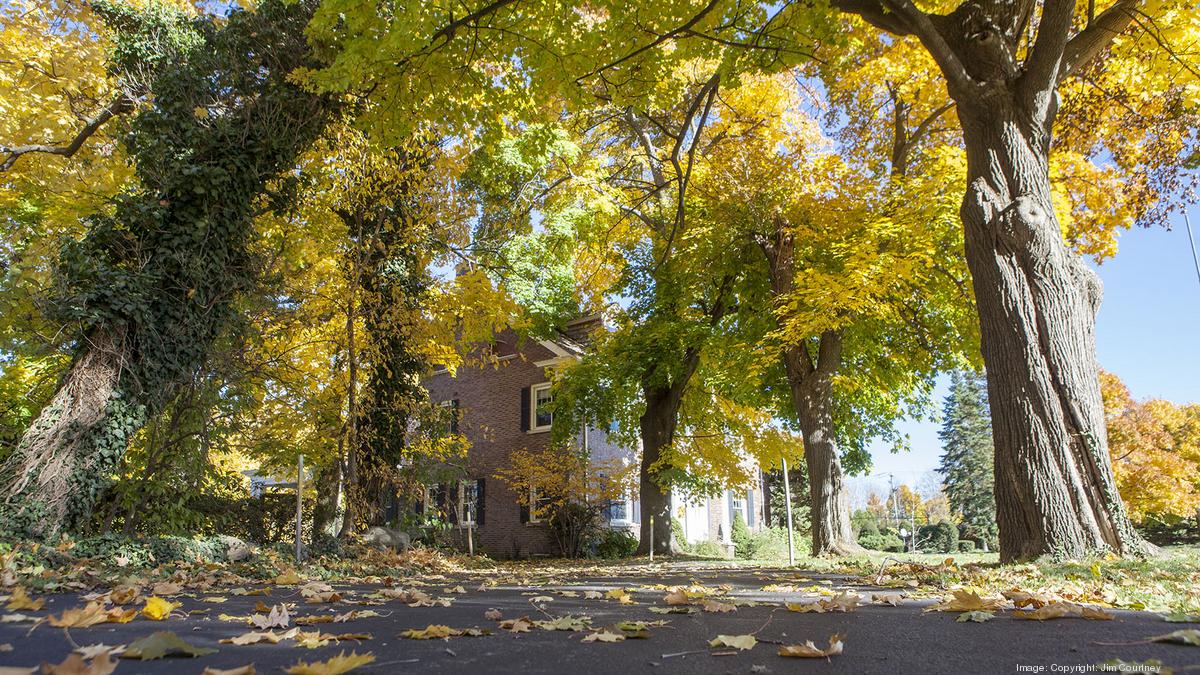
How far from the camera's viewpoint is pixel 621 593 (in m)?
5.07

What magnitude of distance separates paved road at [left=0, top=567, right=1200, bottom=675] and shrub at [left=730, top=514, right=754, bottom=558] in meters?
23.6

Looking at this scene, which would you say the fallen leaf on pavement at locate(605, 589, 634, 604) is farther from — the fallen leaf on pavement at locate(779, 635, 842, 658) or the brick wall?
the brick wall

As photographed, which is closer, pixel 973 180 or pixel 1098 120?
pixel 973 180

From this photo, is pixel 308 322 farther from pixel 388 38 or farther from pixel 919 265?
pixel 919 265

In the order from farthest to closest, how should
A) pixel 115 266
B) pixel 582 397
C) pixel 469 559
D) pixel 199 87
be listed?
pixel 582 397 → pixel 469 559 → pixel 199 87 → pixel 115 266

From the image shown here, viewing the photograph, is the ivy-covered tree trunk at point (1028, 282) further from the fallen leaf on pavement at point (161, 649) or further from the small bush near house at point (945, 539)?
the small bush near house at point (945, 539)

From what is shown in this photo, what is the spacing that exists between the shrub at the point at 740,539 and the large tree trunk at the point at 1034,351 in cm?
2018

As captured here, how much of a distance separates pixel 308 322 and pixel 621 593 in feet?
29.0

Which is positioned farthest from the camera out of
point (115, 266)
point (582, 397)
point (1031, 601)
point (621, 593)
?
point (582, 397)

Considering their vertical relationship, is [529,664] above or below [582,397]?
below

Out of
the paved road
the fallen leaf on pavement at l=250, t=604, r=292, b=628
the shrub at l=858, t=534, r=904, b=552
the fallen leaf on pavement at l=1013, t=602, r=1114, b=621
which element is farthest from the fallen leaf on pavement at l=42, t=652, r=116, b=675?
the shrub at l=858, t=534, r=904, b=552

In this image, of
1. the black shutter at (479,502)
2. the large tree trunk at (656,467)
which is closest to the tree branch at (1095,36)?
the large tree trunk at (656,467)

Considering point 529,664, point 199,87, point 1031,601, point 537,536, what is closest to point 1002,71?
point 1031,601

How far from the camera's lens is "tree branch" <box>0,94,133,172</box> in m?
11.5
